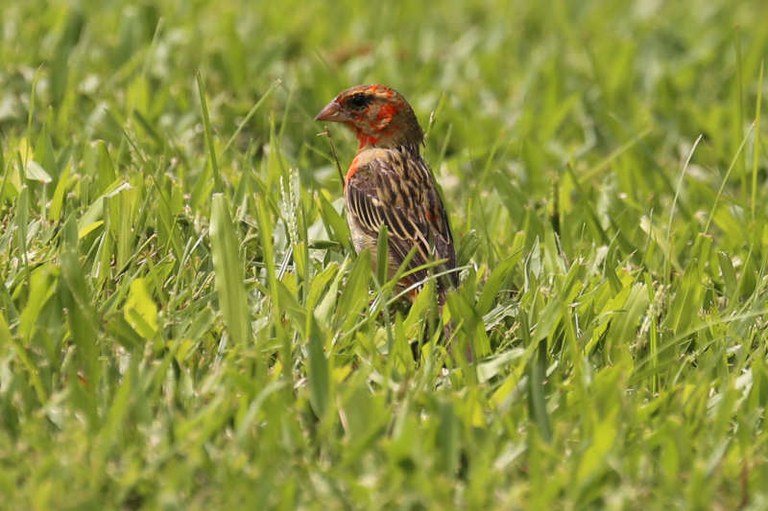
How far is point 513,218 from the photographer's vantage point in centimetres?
511

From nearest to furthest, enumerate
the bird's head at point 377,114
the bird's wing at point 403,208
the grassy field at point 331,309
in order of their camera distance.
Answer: the grassy field at point 331,309
the bird's wing at point 403,208
the bird's head at point 377,114

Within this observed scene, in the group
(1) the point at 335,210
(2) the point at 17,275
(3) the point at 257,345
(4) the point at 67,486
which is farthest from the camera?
(1) the point at 335,210

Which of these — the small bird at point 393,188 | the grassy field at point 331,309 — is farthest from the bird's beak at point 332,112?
the grassy field at point 331,309

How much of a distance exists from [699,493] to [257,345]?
1.19m

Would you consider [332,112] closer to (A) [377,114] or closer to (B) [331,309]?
(A) [377,114]

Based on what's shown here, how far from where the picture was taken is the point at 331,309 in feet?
12.8

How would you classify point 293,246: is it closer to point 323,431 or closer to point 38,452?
point 323,431

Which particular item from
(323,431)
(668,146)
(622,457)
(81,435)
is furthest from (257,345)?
(668,146)

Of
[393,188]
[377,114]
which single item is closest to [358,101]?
[377,114]

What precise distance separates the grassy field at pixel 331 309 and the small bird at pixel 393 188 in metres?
0.12

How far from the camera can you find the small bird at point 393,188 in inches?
174

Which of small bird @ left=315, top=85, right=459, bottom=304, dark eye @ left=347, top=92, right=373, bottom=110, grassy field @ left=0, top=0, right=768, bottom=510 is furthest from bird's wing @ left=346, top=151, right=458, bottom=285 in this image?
dark eye @ left=347, top=92, right=373, bottom=110

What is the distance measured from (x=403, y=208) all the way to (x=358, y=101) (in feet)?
1.89

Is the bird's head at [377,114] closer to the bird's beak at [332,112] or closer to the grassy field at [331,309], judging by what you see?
the bird's beak at [332,112]
